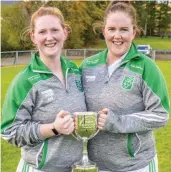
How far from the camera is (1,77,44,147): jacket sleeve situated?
231 cm

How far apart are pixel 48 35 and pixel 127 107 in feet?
2.05

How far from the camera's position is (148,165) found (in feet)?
8.52

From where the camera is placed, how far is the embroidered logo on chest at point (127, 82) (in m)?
2.48

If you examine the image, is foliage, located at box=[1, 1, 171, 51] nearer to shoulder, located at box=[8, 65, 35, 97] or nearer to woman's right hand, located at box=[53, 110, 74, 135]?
shoulder, located at box=[8, 65, 35, 97]

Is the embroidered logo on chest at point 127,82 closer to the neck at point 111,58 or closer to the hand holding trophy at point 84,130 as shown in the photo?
the neck at point 111,58

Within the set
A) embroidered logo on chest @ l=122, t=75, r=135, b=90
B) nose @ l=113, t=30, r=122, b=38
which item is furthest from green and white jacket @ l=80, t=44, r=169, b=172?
nose @ l=113, t=30, r=122, b=38

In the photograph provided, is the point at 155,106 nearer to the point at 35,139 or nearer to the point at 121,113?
→ the point at 121,113

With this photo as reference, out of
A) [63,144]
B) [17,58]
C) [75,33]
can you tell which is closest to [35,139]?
[63,144]

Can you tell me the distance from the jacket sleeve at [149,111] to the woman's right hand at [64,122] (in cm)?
29

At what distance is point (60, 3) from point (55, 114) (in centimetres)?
2944

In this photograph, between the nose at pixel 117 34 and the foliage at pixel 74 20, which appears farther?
the foliage at pixel 74 20

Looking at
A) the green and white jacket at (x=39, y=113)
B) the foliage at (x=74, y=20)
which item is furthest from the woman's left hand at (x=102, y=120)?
the foliage at (x=74, y=20)

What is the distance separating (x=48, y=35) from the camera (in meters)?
2.41

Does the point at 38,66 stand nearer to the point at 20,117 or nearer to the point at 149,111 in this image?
the point at 20,117
